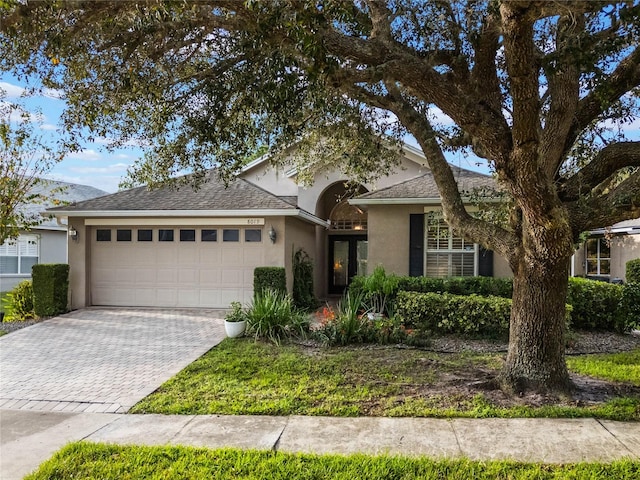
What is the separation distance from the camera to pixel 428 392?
5.99m

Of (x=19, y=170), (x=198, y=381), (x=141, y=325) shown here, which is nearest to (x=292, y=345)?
(x=198, y=381)

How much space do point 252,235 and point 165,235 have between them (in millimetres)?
2697

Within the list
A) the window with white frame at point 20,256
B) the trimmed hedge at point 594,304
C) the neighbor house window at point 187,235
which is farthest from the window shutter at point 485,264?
the window with white frame at point 20,256

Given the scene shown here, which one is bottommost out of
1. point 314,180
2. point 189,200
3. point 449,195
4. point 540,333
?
point 540,333

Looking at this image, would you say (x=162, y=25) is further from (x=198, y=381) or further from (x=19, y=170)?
(x=19, y=170)

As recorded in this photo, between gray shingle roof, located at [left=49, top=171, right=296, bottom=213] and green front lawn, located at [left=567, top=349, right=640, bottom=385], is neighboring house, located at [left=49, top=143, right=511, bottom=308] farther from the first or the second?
green front lawn, located at [left=567, top=349, right=640, bottom=385]

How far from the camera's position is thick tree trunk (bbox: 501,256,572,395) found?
19.0 feet

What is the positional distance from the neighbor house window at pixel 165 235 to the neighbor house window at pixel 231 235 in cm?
164

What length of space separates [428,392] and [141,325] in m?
7.82

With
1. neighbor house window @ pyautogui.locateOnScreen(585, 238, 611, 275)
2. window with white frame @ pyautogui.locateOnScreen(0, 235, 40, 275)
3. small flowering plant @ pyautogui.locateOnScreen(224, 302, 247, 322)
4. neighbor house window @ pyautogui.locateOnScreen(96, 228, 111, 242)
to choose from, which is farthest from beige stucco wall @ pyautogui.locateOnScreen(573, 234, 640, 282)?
window with white frame @ pyautogui.locateOnScreen(0, 235, 40, 275)

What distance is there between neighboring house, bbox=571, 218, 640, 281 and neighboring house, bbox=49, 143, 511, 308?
5.48 metres

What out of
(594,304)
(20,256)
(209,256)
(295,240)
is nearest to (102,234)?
(209,256)

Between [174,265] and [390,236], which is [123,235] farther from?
[390,236]

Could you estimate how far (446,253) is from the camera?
12.8 meters
